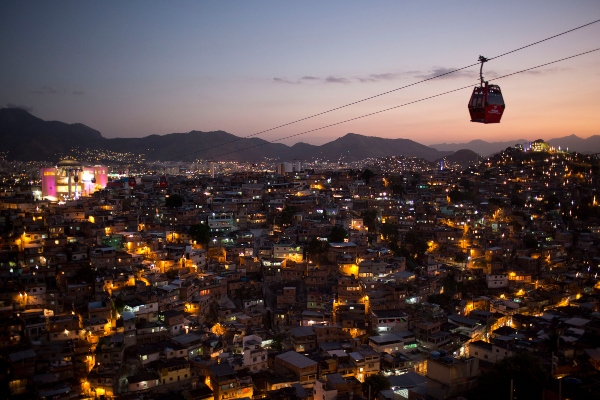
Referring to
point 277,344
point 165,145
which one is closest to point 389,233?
point 277,344

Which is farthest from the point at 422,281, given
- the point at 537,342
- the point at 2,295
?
the point at 2,295

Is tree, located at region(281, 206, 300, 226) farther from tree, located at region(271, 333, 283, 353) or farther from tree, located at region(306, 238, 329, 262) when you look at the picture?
tree, located at region(271, 333, 283, 353)

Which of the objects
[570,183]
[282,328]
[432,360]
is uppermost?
[570,183]

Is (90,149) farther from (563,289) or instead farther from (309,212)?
(563,289)

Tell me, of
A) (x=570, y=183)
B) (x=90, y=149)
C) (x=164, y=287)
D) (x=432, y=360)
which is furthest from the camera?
(x=90, y=149)

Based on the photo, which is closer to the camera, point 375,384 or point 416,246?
point 375,384

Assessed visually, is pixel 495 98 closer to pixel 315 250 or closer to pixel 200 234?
pixel 315 250

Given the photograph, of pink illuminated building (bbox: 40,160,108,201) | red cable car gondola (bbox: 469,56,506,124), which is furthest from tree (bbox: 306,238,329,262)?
pink illuminated building (bbox: 40,160,108,201)
